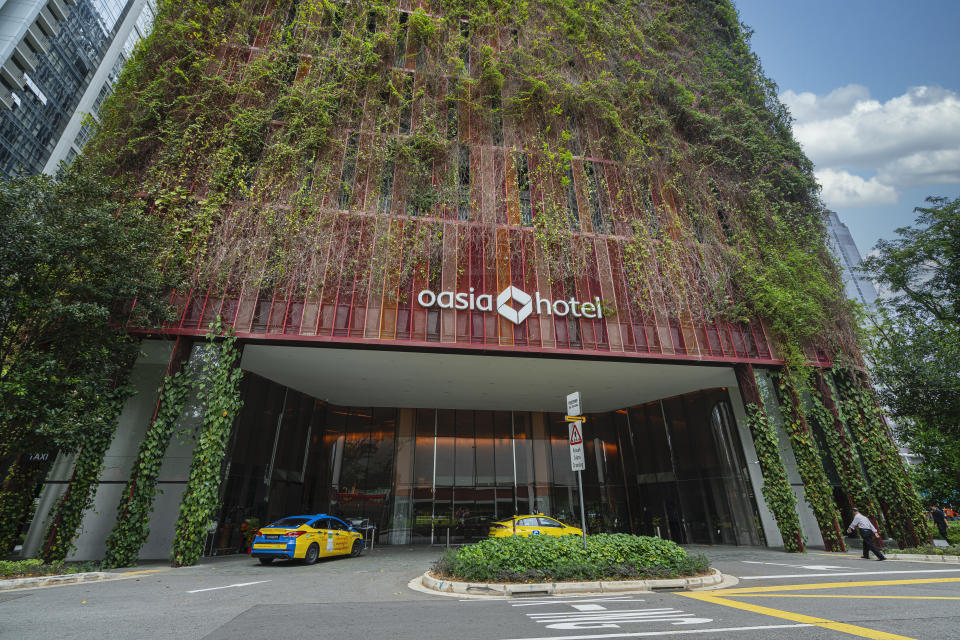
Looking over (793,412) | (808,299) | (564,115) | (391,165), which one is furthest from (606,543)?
(564,115)

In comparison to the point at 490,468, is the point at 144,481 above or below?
below

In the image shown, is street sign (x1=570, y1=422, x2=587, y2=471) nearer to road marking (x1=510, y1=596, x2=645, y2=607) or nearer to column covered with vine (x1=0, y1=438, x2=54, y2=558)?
road marking (x1=510, y1=596, x2=645, y2=607)

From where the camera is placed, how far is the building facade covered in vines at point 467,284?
43.4 feet

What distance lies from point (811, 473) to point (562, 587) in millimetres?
11742

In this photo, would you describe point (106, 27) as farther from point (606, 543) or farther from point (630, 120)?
point (606, 543)

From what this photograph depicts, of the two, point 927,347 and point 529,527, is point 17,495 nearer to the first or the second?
point 529,527

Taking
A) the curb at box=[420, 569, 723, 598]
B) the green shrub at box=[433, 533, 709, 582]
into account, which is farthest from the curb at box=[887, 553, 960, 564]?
the curb at box=[420, 569, 723, 598]

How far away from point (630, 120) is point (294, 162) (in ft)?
47.2

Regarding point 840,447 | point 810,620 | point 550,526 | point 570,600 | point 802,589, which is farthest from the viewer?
point 550,526

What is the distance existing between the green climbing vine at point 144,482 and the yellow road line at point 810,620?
1285 cm

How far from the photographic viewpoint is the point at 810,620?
4.91m

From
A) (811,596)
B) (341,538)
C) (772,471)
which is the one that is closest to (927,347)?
(772,471)

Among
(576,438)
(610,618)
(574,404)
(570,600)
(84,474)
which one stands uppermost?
(574,404)

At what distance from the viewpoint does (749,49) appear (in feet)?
70.5
